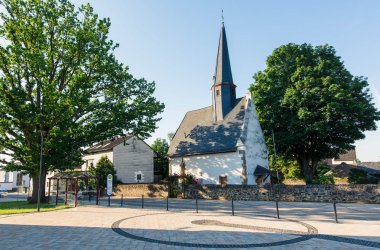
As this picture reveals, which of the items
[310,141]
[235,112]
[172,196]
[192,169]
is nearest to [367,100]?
[310,141]

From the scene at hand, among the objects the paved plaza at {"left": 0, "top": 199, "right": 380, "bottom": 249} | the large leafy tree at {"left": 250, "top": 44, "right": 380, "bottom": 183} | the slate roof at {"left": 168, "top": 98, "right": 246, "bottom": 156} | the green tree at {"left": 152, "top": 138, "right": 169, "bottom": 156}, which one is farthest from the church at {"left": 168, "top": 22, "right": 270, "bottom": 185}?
the green tree at {"left": 152, "top": 138, "right": 169, "bottom": 156}

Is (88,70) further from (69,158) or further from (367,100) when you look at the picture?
(367,100)

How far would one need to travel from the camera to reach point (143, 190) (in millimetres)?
32688

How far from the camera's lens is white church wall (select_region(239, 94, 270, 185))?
31.2 meters

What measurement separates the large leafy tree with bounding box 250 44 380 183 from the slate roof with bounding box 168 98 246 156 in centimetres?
459

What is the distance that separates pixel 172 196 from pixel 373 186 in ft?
61.8

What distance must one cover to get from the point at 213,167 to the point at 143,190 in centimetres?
887

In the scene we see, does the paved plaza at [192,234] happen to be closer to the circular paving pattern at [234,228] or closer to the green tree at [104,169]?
the circular paving pattern at [234,228]

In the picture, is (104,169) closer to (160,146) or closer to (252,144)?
(252,144)

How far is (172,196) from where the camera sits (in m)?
30.2

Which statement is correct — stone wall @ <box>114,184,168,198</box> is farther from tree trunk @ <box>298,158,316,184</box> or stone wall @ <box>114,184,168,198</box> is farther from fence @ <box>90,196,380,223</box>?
tree trunk @ <box>298,158,316,184</box>

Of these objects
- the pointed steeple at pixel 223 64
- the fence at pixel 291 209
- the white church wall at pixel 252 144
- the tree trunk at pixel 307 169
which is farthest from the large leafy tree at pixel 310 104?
the fence at pixel 291 209

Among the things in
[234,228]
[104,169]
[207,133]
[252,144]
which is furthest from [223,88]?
[234,228]

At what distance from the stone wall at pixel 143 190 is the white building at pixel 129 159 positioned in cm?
542
